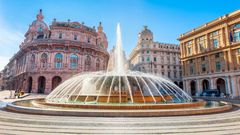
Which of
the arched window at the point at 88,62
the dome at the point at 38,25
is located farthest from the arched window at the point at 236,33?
the dome at the point at 38,25

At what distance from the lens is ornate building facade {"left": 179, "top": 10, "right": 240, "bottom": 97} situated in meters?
28.4

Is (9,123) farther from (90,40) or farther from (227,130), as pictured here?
(90,40)

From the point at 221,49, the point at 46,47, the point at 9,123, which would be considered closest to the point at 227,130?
the point at 9,123

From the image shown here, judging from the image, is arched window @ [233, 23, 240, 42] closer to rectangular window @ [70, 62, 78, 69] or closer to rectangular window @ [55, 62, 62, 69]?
rectangular window @ [70, 62, 78, 69]

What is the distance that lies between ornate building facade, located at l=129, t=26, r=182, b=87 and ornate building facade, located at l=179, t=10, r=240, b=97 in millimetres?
13725

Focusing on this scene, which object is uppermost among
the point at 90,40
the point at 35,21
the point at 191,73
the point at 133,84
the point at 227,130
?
the point at 35,21

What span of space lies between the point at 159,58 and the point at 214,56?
22.7 meters

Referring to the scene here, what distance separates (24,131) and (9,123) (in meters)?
1.46

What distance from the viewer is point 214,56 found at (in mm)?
32281

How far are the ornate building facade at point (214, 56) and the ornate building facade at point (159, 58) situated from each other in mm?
13725

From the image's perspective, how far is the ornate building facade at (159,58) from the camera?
5347cm

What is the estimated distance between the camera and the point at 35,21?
4766 centimetres

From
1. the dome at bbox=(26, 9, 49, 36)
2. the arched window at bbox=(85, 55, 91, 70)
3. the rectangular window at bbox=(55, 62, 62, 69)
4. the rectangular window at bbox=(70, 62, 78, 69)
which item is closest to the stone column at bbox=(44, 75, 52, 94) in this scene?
the rectangular window at bbox=(55, 62, 62, 69)

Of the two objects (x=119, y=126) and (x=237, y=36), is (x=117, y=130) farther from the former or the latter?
(x=237, y=36)
